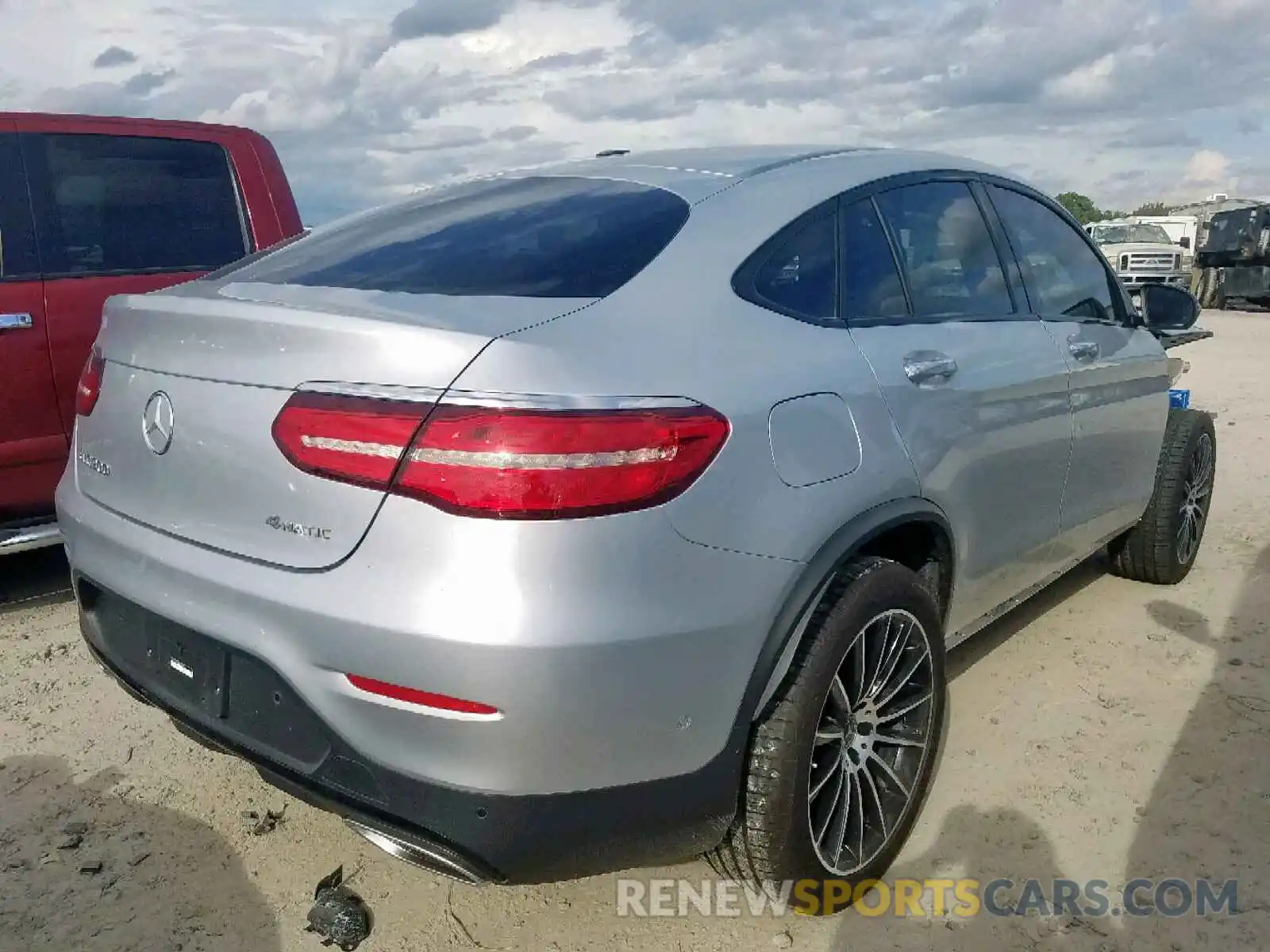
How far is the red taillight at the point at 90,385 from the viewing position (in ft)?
7.89

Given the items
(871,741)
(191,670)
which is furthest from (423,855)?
(871,741)

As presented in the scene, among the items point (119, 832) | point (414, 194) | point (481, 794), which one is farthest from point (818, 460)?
point (119, 832)

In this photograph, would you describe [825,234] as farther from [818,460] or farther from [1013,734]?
[1013,734]

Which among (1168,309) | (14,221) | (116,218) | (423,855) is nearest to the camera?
(423,855)

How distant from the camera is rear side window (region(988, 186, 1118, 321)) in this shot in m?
3.39

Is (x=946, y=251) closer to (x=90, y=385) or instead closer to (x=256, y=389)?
(x=256, y=389)

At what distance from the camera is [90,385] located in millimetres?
2447

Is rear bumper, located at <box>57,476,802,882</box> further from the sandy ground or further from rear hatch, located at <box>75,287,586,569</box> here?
the sandy ground

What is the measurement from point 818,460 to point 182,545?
1258 mm

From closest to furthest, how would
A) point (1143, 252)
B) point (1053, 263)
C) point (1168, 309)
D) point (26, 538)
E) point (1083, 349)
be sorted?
point (1083, 349)
point (1053, 263)
point (26, 538)
point (1168, 309)
point (1143, 252)

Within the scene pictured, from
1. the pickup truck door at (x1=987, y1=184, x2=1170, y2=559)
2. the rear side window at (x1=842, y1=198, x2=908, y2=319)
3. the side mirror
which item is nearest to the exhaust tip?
the rear side window at (x1=842, y1=198, x2=908, y2=319)

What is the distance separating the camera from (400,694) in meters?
1.78

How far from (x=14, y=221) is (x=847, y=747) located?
142 inches

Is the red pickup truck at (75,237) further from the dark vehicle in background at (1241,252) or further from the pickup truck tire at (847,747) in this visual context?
the dark vehicle in background at (1241,252)
